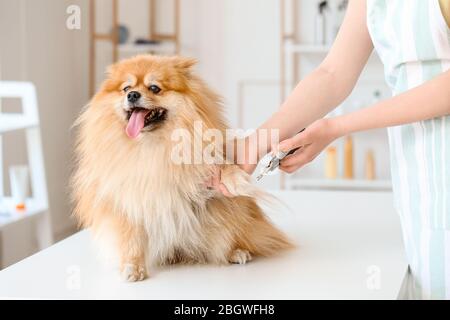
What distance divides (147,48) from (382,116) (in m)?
3.02

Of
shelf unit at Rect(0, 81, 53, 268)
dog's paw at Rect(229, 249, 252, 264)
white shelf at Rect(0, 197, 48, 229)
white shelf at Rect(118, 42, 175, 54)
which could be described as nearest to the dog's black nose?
dog's paw at Rect(229, 249, 252, 264)

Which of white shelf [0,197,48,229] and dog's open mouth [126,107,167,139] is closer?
dog's open mouth [126,107,167,139]

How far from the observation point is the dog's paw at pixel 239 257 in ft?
3.93

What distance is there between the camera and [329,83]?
1.31 meters

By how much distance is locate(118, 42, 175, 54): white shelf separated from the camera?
397cm

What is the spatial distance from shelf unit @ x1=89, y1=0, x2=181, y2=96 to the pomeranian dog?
268 cm

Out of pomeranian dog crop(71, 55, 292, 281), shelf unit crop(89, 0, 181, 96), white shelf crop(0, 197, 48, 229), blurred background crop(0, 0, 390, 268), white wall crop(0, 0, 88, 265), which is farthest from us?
shelf unit crop(89, 0, 181, 96)

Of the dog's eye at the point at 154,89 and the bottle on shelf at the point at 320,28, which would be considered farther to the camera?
the bottle on shelf at the point at 320,28

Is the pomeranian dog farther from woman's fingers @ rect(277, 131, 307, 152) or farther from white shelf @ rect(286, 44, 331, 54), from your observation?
white shelf @ rect(286, 44, 331, 54)

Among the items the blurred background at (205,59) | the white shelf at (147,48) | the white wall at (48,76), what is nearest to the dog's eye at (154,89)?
the white wall at (48,76)

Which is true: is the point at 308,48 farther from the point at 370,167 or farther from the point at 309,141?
the point at 309,141

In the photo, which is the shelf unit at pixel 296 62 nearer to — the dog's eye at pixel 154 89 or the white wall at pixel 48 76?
the white wall at pixel 48 76

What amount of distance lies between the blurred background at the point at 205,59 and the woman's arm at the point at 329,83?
7.37ft

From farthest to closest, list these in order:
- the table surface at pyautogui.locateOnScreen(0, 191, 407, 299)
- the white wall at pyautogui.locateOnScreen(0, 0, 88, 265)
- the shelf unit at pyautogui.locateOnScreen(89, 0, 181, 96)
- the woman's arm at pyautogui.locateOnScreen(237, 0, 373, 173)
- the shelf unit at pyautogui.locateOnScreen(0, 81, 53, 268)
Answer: the shelf unit at pyautogui.locateOnScreen(89, 0, 181, 96), the white wall at pyautogui.locateOnScreen(0, 0, 88, 265), the shelf unit at pyautogui.locateOnScreen(0, 81, 53, 268), the woman's arm at pyautogui.locateOnScreen(237, 0, 373, 173), the table surface at pyautogui.locateOnScreen(0, 191, 407, 299)
